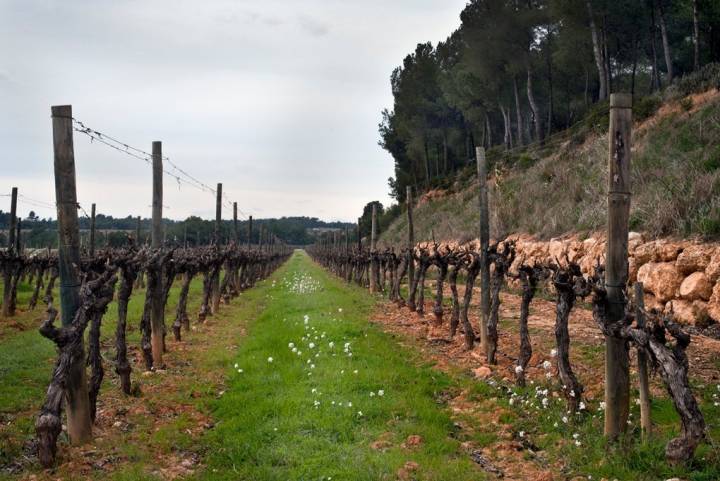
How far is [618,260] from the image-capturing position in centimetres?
688

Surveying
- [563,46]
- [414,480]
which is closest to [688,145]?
[414,480]

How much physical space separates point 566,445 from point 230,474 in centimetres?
367

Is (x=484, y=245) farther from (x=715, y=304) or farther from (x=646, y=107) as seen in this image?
(x=646, y=107)

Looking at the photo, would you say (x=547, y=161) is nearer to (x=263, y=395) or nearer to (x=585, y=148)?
(x=585, y=148)

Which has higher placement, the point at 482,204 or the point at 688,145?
the point at 688,145

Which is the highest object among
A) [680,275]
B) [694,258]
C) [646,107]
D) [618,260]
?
[646,107]

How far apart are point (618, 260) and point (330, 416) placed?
13.4ft

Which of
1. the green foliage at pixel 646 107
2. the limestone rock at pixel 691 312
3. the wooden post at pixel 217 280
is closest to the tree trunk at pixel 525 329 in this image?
the limestone rock at pixel 691 312

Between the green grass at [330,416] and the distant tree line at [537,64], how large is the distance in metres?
27.5

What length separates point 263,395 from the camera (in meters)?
9.32

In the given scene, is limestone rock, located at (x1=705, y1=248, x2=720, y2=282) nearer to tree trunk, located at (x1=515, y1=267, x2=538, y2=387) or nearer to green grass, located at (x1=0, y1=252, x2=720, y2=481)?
green grass, located at (x1=0, y1=252, x2=720, y2=481)

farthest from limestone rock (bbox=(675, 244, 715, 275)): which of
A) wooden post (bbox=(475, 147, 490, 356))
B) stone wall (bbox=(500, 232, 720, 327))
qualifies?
wooden post (bbox=(475, 147, 490, 356))

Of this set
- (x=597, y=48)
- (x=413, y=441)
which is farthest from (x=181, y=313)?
(x=597, y=48)

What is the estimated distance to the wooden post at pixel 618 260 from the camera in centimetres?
679
